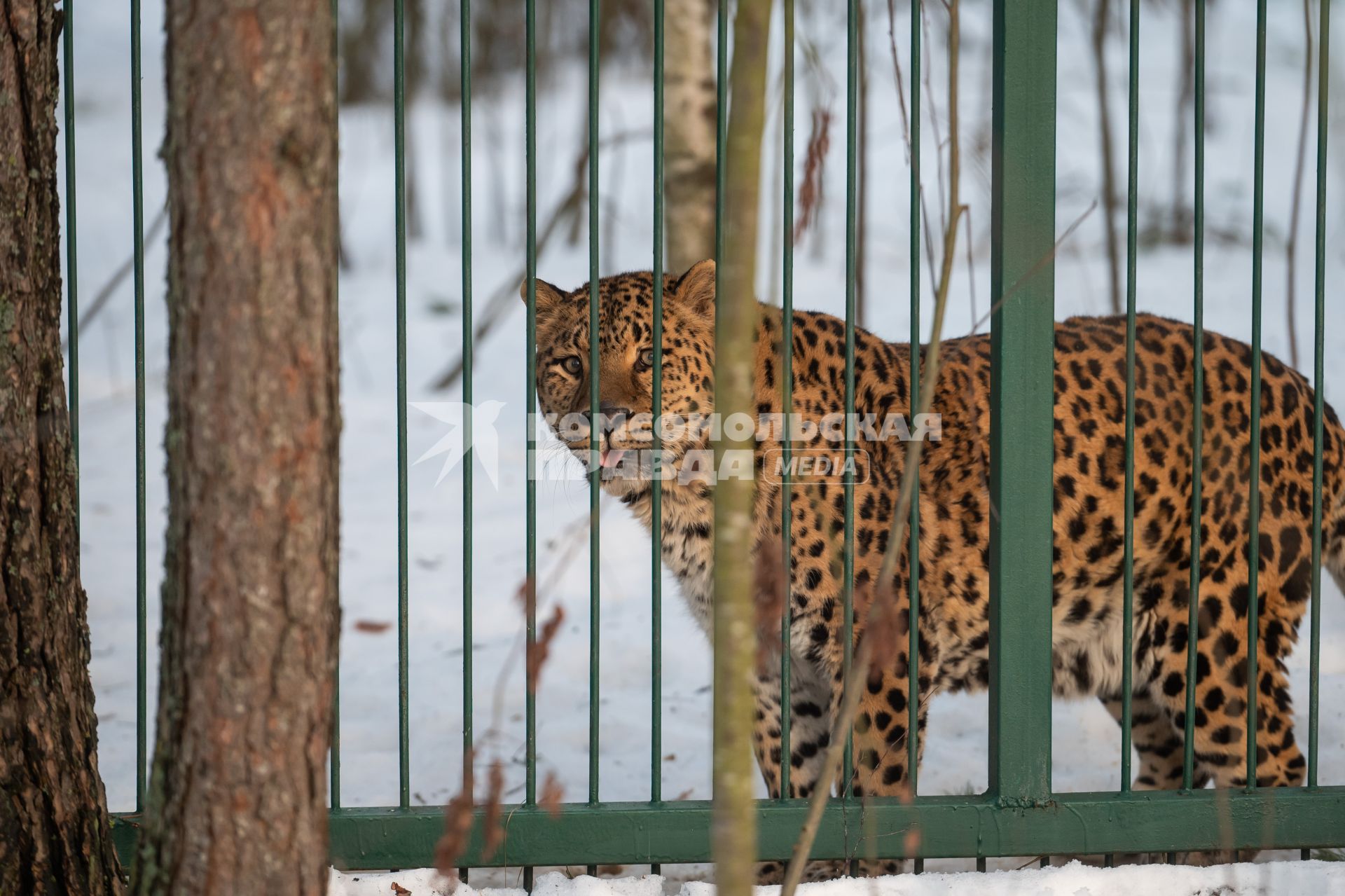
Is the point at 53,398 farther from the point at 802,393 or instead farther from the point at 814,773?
the point at 814,773

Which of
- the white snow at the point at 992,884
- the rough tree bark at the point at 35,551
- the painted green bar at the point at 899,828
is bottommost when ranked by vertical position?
the white snow at the point at 992,884

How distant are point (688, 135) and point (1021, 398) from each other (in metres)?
4.83

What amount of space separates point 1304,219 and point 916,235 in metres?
11.9

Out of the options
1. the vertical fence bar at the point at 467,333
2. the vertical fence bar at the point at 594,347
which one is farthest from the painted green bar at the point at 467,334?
the vertical fence bar at the point at 594,347

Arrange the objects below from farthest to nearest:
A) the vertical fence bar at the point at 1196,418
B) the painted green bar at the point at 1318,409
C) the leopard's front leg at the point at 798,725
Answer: the leopard's front leg at the point at 798,725 → the painted green bar at the point at 1318,409 → the vertical fence bar at the point at 1196,418

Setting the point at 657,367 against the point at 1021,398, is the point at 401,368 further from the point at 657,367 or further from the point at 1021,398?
the point at 1021,398

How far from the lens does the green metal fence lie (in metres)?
3.06

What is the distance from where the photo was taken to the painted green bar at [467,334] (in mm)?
2873

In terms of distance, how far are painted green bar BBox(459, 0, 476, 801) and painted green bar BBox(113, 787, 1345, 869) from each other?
285 mm

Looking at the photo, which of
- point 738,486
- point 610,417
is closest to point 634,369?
point 610,417

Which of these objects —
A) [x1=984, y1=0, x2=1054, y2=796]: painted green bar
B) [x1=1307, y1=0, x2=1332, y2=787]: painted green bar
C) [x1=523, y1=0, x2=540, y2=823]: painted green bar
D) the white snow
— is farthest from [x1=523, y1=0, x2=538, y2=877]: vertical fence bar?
[x1=1307, y1=0, x2=1332, y2=787]: painted green bar

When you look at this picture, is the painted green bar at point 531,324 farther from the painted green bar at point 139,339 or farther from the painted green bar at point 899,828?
the painted green bar at point 139,339

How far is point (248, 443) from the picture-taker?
1.96 m

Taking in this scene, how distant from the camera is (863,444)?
4.02 metres
